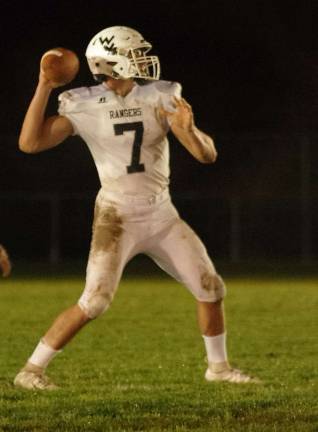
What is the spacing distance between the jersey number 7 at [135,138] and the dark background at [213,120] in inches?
686

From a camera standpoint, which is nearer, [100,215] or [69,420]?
[69,420]

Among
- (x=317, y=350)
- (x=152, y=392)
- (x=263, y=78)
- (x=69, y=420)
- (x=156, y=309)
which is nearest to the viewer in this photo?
(x=69, y=420)

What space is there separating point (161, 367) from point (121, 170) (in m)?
1.77

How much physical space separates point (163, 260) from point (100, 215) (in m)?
0.45

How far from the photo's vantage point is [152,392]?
281 inches

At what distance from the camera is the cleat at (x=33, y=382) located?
7.20 meters

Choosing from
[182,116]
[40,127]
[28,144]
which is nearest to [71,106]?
[40,127]

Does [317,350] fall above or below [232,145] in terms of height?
above

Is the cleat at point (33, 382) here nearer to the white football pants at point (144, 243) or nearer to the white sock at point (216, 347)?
the white football pants at point (144, 243)

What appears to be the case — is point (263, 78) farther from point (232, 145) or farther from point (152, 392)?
point (152, 392)

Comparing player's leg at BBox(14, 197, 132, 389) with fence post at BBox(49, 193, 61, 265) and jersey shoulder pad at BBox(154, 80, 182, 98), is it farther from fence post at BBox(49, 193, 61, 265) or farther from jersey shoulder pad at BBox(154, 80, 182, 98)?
fence post at BBox(49, 193, 61, 265)

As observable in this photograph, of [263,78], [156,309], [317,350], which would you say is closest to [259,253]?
[263,78]

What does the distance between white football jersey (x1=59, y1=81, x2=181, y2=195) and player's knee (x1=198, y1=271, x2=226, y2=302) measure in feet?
1.93

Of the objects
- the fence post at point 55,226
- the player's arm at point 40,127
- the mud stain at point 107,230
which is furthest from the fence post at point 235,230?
the player's arm at point 40,127
